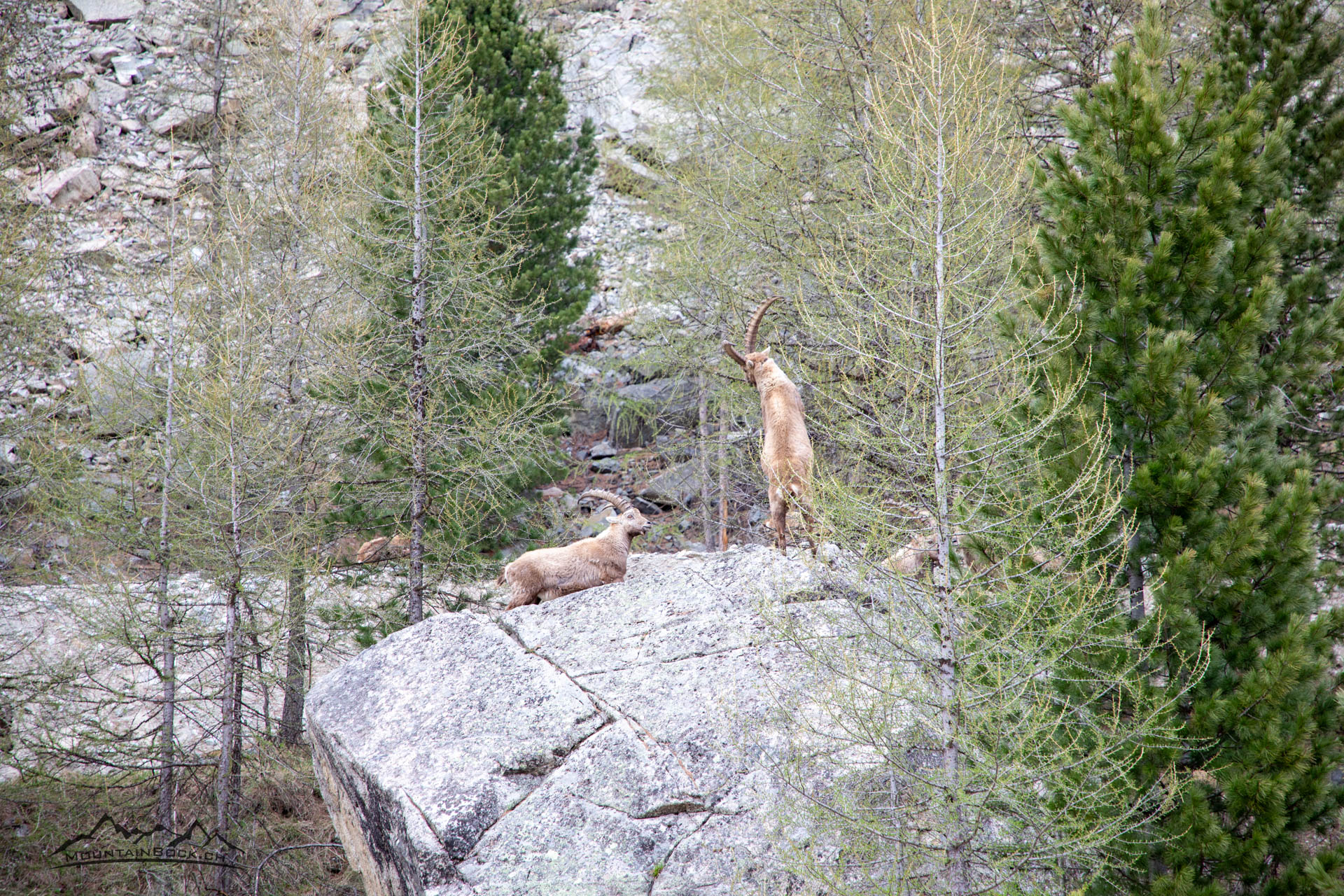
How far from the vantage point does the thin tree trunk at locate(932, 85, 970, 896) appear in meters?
4.44

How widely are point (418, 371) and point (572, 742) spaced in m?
5.53

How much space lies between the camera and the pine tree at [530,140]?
567 inches

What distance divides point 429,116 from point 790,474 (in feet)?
28.0

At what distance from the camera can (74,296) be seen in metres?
15.6

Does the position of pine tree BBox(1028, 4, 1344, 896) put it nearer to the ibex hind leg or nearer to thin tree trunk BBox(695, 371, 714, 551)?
the ibex hind leg

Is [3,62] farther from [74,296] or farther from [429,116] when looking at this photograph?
[429,116]

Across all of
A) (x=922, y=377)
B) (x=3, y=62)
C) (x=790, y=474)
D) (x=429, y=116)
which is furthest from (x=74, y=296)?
(x=922, y=377)

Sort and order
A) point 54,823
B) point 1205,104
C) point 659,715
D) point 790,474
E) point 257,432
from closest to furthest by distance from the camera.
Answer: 1. point 1205,104
2. point 659,715
3. point 790,474
4. point 257,432
5. point 54,823

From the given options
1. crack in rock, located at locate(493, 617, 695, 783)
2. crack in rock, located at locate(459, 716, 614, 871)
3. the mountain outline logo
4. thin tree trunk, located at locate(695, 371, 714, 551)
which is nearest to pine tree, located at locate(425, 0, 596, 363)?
thin tree trunk, located at locate(695, 371, 714, 551)

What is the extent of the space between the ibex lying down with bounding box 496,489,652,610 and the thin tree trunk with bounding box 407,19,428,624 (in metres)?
2.23

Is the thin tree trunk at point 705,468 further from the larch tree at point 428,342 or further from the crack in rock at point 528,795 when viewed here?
the crack in rock at point 528,795

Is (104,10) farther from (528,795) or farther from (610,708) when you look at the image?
(528,795)

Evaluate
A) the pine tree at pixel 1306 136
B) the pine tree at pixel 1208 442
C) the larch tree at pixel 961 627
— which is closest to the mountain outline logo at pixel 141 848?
the larch tree at pixel 961 627

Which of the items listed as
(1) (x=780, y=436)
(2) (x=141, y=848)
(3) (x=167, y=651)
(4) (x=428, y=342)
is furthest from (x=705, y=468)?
(2) (x=141, y=848)
